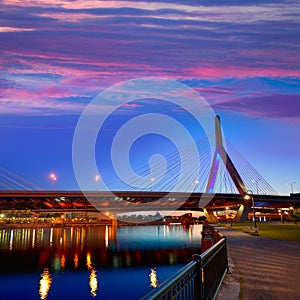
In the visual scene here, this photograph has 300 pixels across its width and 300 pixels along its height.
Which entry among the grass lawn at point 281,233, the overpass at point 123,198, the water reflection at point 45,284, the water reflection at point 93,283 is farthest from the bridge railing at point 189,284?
the overpass at point 123,198

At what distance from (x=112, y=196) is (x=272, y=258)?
61508 mm

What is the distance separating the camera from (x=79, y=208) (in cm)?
10831

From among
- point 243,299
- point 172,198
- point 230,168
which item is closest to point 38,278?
point 243,299

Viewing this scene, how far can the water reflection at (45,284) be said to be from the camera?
23.3 m

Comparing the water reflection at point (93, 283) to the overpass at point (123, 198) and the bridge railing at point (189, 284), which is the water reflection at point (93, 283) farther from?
the overpass at point (123, 198)

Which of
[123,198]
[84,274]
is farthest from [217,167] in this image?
[84,274]

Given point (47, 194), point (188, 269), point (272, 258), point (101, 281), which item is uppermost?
point (47, 194)

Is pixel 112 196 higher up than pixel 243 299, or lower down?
higher up

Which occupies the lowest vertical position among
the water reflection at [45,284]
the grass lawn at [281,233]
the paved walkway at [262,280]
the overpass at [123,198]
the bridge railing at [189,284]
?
the water reflection at [45,284]

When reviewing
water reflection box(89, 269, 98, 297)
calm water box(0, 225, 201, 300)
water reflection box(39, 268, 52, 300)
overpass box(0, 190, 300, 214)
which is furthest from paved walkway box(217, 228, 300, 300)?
overpass box(0, 190, 300, 214)

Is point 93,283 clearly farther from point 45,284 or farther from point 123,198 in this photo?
point 123,198

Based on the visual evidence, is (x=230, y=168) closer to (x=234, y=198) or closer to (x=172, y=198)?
(x=234, y=198)

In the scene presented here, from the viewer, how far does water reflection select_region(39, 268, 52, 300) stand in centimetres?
2331

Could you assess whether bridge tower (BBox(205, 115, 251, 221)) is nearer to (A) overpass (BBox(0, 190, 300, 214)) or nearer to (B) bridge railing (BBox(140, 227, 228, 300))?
(A) overpass (BBox(0, 190, 300, 214))
